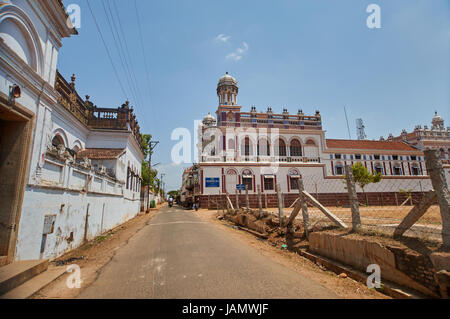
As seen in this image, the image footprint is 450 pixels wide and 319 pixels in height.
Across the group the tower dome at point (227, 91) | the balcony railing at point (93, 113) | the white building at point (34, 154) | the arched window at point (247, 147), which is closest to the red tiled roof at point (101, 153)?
the balcony railing at point (93, 113)

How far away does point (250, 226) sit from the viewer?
39.0ft

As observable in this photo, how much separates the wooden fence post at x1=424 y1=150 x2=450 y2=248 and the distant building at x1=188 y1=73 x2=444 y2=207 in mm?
22482

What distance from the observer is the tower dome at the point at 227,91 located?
107 ft

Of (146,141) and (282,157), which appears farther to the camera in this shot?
(146,141)

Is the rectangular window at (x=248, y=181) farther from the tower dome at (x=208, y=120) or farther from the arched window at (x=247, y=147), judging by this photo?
the tower dome at (x=208, y=120)

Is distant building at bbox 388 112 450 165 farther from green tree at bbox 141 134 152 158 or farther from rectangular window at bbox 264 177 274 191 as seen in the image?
green tree at bbox 141 134 152 158

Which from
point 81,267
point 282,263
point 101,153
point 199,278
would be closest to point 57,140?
point 101,153

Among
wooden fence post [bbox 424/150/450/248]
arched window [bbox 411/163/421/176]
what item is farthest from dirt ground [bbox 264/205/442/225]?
arched window [bbox 411/163/421/176]

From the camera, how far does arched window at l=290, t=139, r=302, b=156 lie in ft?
99.6

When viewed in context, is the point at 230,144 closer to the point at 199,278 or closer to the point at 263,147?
the point at 263,147

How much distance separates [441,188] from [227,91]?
31146mm

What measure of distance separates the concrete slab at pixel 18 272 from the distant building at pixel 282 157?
71.8 feet

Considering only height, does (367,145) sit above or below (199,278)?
above

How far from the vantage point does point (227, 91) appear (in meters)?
32.9
